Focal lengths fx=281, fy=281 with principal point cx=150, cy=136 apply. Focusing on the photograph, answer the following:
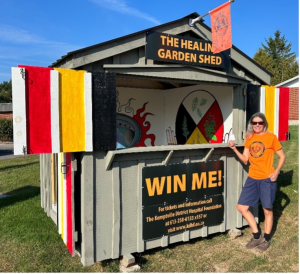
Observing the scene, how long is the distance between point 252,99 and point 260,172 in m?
1.30

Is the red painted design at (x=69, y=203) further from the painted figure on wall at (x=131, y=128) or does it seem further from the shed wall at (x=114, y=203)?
the painted figure on wall at (x=131, y=128)

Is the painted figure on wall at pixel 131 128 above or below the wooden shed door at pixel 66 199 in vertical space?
above

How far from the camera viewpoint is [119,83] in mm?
5965

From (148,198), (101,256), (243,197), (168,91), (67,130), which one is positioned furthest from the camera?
(168,91)

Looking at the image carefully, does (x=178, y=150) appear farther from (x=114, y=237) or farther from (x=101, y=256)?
(x=101, y=256)

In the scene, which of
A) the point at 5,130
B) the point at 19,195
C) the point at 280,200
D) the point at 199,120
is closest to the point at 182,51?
the point at 199,120

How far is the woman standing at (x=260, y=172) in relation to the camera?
3.78 m

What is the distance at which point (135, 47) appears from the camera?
3504mm

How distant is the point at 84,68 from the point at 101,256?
223cm

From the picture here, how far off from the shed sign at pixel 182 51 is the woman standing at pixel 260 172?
1.03 meters

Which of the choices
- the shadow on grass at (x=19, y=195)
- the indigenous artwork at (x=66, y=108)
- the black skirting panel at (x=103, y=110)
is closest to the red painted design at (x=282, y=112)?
the indigenous artwork at (x=66, y=108)

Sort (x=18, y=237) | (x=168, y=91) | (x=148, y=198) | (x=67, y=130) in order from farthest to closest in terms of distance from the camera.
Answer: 1. (x=168, y=91)
2. (x=18, y=237)
3. (x=148, y=198)
4. (x=67, y=130)

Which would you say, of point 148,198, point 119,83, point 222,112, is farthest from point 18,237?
point 222,112

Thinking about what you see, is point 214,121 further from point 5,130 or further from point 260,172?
point 5,130
